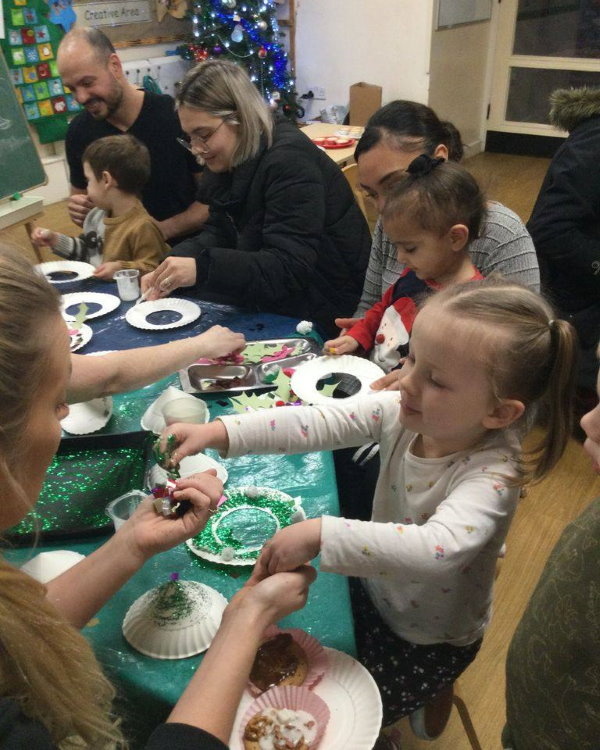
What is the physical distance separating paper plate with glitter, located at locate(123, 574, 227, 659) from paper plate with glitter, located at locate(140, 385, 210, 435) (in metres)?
0.46

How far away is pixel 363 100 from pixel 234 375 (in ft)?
16.0

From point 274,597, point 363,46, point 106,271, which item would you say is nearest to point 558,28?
point 363,46

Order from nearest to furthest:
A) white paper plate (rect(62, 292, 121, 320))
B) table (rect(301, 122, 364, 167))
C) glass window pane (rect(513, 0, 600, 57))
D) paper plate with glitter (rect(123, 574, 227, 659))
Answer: paper plate with glitter (rect(123, 574, 227, 659)), white paper plate (rect(62, 292, 121, 320)), table (rect(301, 122, 364, 167)), glass window pane (rect(513, 0, 600, 57))

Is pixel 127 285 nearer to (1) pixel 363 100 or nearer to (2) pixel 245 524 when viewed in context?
(2) pixel 245 524

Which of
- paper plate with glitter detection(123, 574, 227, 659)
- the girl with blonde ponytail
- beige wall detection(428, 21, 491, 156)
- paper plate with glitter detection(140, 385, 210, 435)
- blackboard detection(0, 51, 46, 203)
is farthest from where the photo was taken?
beige wall detection(428, 21, 491, 156)

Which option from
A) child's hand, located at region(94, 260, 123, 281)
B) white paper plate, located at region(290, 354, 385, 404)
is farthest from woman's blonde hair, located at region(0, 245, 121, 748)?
child's hand, located at region(94, 260, 123, 281)

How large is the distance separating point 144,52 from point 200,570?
5802 millimetres

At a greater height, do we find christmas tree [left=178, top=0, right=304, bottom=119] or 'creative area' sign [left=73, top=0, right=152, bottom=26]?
'creative area' sign [left=73, top=0, right=152, bottom=26]

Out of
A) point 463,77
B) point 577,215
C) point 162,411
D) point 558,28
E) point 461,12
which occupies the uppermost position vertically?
point 461,12

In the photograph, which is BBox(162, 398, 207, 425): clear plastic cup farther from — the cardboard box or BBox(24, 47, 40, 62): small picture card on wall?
the cardboard box

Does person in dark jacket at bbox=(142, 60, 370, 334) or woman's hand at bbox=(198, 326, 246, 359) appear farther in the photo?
person in dark jacket at bbox=(142, 60, 370, 334)

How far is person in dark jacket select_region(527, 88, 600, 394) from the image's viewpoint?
8.12 feet

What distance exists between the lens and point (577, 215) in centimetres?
252

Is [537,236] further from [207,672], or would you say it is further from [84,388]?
[207,672]
